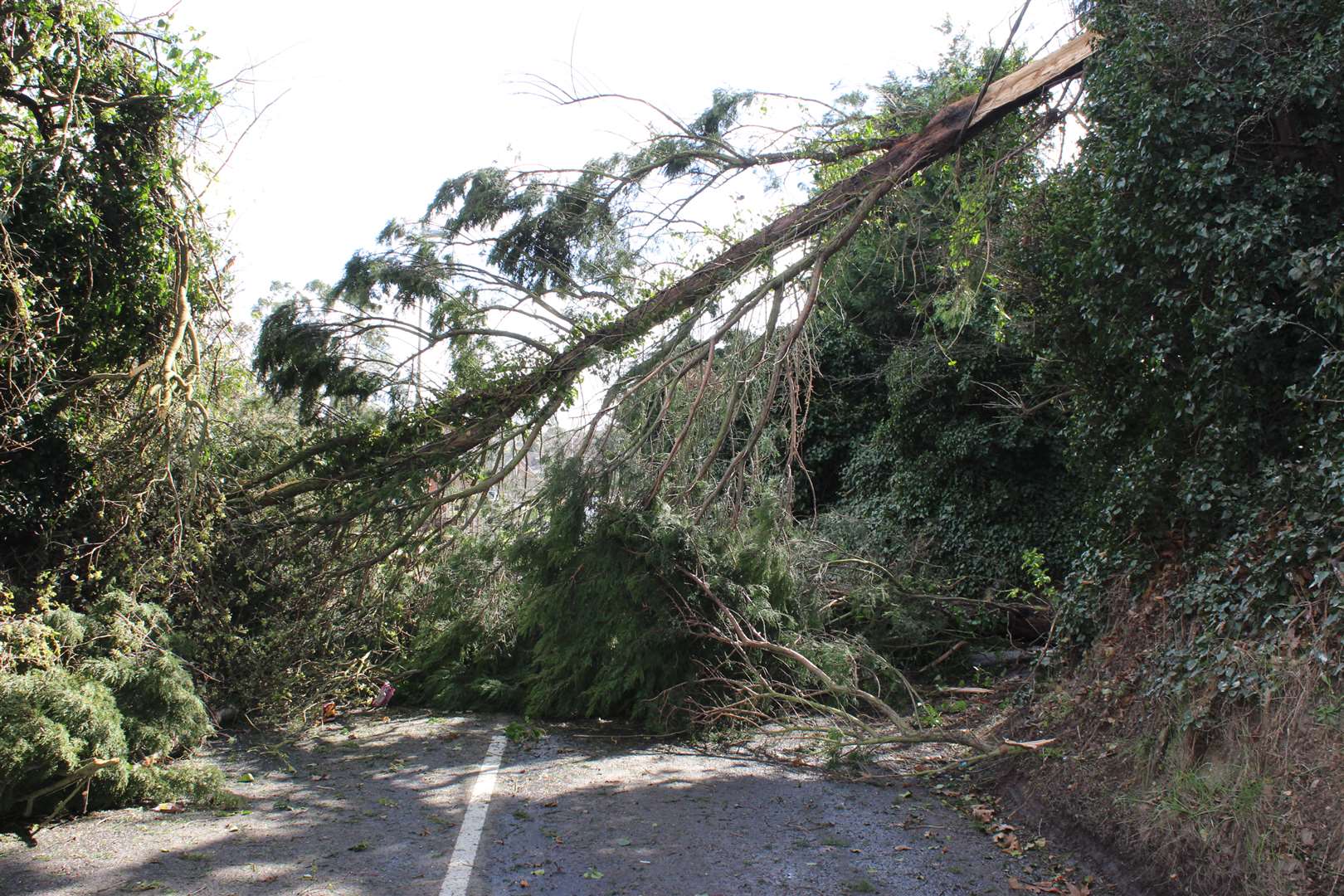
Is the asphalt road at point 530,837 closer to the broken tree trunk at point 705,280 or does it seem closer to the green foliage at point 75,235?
the green foliage at point 75,235

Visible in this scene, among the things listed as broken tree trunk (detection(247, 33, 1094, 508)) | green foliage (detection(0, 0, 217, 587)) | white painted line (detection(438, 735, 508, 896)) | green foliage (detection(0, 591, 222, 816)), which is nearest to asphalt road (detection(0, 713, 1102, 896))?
white painted line (detection(438, 735, 508, 896))

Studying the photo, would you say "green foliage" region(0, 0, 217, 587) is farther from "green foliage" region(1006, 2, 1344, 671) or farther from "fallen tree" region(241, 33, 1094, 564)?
"green foliage" region(1006, 2, 1344, 671)

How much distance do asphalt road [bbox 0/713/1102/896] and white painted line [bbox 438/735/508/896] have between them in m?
0.02

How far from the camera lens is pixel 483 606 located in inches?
427

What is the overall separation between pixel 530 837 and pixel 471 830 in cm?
43

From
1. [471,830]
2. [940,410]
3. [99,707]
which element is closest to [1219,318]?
[471,830]

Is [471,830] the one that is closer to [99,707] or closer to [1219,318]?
[99,707]

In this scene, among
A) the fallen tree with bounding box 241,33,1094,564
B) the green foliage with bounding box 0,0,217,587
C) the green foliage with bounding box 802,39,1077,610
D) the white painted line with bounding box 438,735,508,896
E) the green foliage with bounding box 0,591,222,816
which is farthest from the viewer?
the green foliage with bounding box 802,39,1077,610

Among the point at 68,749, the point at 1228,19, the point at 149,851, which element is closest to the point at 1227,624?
the point at 1228,19

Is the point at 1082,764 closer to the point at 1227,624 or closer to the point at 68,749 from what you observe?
→ the point at 1227,624

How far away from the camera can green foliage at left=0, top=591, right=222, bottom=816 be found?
5.65m

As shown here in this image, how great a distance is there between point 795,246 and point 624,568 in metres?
4.02

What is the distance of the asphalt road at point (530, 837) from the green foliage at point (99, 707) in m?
0.27

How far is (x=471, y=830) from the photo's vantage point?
19.9 ft
